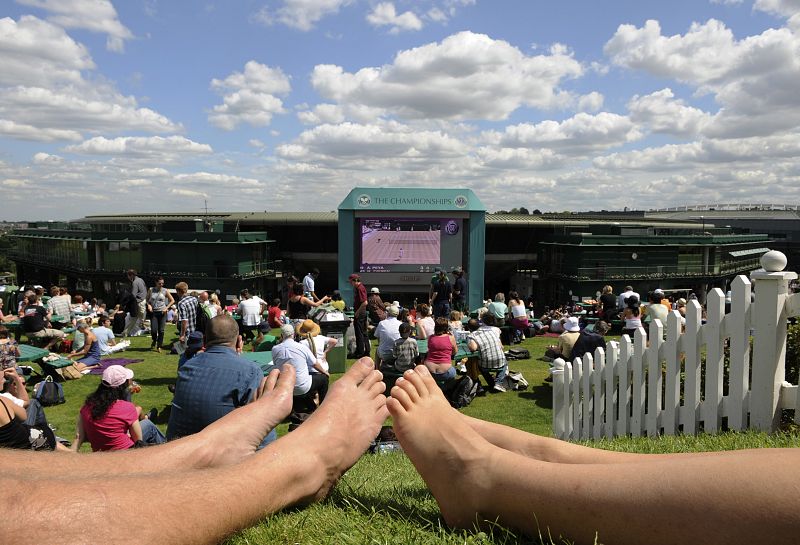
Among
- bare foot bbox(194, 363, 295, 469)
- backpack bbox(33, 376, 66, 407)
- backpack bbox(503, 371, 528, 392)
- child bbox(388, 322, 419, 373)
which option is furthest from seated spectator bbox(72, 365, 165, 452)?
backpack bbox(503, 371, 528, 392)

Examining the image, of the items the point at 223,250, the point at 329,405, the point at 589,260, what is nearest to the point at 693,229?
the point at 589,260

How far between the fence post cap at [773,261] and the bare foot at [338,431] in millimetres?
2450

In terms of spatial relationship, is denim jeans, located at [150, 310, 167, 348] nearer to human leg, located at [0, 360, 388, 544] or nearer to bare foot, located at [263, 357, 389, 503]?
bare foot, located at [263, 357, 389, 503]

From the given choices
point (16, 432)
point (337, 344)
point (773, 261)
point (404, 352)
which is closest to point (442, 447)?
point (773, 261)

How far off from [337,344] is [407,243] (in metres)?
15.7

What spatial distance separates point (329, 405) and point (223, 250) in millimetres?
28050

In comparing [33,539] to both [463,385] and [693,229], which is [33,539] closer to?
[463,385]

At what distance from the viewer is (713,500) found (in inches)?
51.3

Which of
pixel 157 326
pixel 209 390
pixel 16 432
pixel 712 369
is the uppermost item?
pixel 712 369

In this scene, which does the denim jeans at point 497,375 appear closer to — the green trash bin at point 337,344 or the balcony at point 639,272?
the green trash bin at point 337,344

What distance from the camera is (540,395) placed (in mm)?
7898

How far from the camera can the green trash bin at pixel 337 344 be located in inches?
364

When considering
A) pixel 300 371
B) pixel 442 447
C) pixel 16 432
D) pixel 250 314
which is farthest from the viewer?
pixel 250 314

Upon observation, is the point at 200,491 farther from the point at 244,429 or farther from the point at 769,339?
the point at 769,339
